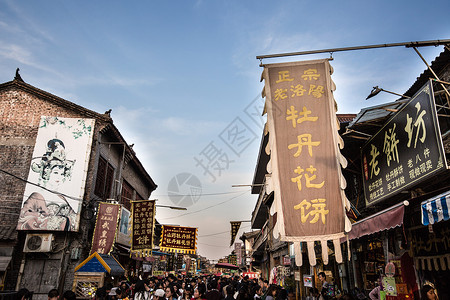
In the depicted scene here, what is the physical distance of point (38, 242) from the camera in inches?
567

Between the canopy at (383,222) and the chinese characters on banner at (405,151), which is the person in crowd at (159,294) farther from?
the chinese characters on banner at (405,151)

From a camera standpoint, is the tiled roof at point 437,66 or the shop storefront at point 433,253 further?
the tiled roof at point 437,66

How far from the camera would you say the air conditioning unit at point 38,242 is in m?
14.2

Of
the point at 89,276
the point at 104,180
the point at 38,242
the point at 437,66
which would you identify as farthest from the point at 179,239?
the point at 437,66

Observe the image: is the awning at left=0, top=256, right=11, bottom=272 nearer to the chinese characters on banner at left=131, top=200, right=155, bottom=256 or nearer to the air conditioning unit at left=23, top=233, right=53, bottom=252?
the air conditioning unit at left=23, top=233, right=53, bottom=252

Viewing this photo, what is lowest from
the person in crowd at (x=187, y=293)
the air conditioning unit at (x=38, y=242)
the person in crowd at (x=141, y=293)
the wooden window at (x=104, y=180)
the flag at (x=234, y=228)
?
the person in crowd at (x=187, y=293)

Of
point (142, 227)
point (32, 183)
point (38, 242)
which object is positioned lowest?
point (38, 242)

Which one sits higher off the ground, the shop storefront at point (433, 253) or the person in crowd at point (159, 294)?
the shop storefront at point (433, 253)

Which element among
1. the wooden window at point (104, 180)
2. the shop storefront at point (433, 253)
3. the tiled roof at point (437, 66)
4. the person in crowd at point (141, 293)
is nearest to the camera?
the shop storefront at point (433, 253)

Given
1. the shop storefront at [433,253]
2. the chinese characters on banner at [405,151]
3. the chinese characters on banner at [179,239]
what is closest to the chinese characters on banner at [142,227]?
the chinese characters on banner at [179,239]

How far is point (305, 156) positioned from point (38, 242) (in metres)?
14.0

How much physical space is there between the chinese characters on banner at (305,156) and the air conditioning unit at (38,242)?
1281 cm

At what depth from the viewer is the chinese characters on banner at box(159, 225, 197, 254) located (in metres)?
21.3

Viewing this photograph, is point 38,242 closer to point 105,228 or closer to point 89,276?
point 105,228
